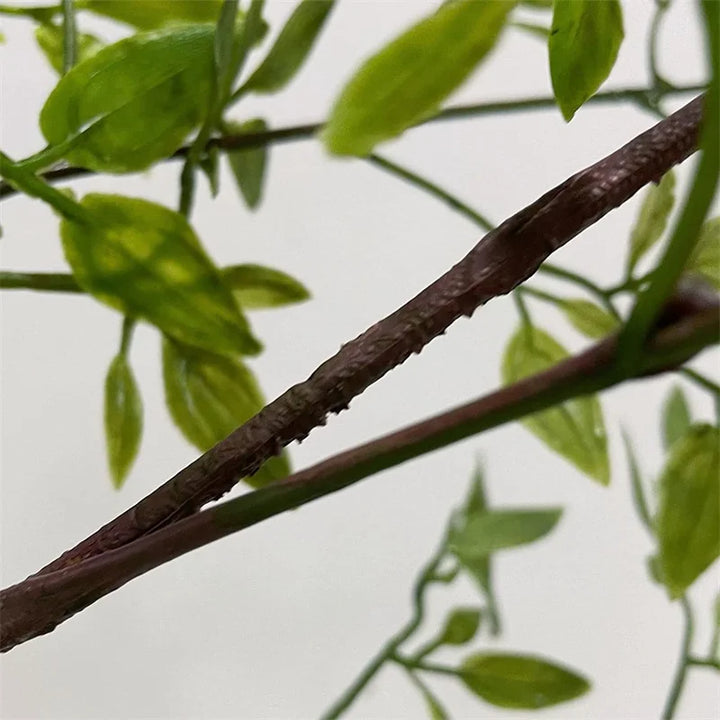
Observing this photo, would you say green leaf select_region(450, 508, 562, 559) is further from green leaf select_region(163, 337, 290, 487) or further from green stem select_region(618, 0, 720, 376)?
green stem select_region(618, 0, 720, 376)

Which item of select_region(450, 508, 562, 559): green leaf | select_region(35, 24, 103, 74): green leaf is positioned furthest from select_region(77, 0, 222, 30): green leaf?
select_region(450, 508, 562, 559): green leaf

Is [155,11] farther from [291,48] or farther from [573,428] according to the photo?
[573,428]

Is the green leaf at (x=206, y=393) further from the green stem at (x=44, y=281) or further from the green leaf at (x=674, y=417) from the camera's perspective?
the green leaf at (x=674, y=417)

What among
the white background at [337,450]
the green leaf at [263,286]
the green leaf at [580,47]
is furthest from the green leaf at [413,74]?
the white background at [337,450]

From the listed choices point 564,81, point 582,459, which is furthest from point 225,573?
point 564,81

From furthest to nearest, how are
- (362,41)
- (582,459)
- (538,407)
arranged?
(362,41) → (582,459) → (538,407)

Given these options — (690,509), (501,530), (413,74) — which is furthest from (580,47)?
(501,530)

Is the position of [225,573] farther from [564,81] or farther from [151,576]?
[564,81]
